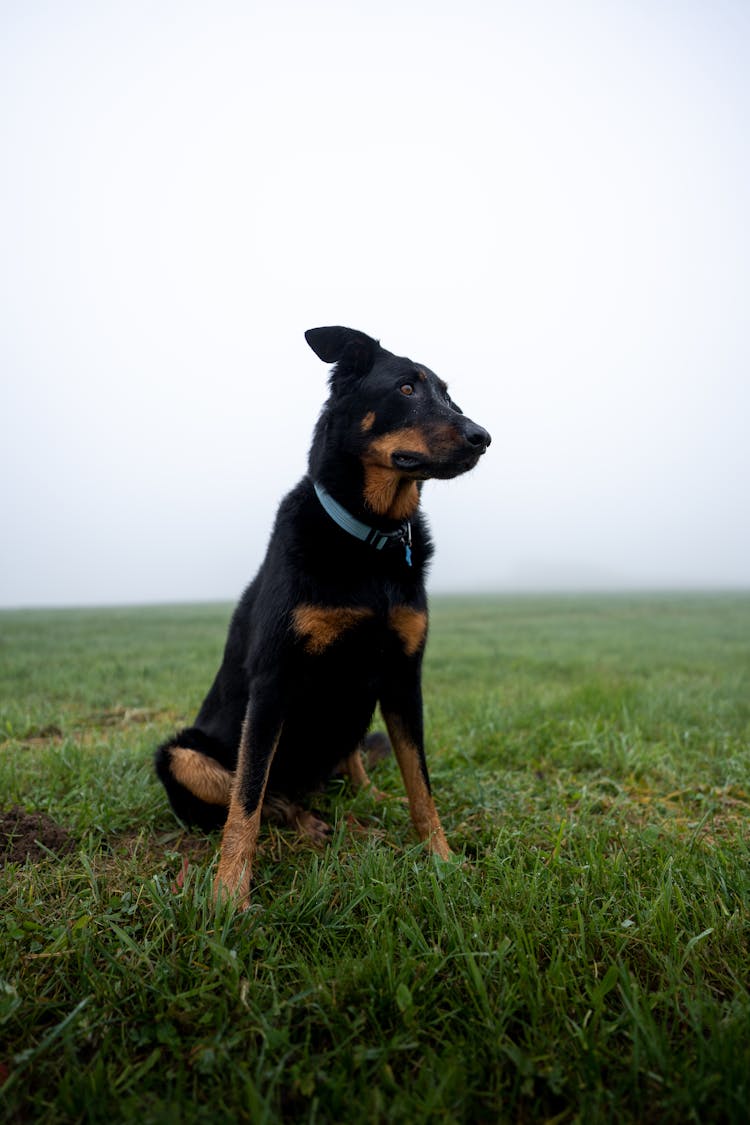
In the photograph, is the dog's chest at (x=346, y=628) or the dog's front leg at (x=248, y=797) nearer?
the dog's front leg at (x=248, y=797)

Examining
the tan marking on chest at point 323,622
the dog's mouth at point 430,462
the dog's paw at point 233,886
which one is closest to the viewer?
the dog's paw at point 233,886

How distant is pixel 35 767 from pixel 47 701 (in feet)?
10.5

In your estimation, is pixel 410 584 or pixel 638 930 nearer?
pixel 638 930

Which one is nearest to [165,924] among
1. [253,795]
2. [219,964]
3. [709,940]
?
[219,964]

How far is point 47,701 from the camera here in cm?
664

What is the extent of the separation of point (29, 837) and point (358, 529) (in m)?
2.11

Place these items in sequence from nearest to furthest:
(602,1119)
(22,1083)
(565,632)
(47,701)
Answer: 1. (602,1119)
2. (22,1083)
3. (47,701)
4. (565,632)

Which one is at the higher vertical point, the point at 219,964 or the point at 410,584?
the point at 410,584

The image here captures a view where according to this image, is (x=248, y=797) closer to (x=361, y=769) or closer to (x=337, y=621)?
(x=337, y=621)

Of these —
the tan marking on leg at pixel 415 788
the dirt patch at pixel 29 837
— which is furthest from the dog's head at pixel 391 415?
the dirt patch at pixel 29 837

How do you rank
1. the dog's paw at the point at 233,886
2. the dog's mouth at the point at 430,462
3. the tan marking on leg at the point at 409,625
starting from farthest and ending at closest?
1. the dog's mouth at the point at 430,462
2. the tan marking on leg at the point at 409,625
3. the dog's paw at the point at 233,886

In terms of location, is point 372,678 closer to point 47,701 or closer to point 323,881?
point 323,881

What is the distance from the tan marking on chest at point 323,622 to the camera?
2.55 meters

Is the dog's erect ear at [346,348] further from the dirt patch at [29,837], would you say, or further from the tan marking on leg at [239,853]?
the dirt patch at [29,837]
